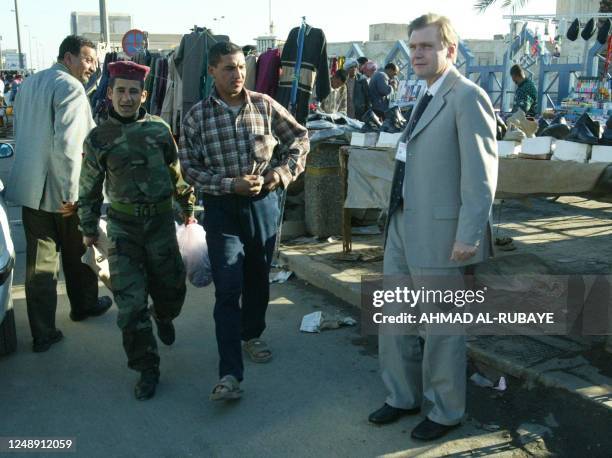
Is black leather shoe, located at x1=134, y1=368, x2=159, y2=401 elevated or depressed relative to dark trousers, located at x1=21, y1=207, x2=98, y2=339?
depressed

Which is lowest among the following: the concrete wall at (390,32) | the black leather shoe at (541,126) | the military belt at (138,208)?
the military belt at (138,208)

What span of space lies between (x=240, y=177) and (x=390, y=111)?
2.48 metres

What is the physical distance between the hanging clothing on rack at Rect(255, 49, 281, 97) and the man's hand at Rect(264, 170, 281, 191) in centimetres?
392

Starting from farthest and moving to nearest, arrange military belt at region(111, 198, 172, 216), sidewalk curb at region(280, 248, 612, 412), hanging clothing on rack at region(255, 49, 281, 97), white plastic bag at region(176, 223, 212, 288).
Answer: hanging clothing on rack at region(255, 49, 281, 97)
white plastic bag at region(176, 223, 212, 288)
military belt at region(111, 198, 172, 216)
sidewalk curb at region(280, 248, 612, 412)

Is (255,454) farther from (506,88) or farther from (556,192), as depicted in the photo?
(506,88)

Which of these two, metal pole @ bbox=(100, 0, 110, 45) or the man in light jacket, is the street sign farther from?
the man in light jacket

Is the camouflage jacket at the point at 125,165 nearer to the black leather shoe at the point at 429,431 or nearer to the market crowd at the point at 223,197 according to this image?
the market crowd at the point at 223,197

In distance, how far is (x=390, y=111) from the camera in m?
5.90

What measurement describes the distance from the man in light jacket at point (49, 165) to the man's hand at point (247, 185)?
1.40 m

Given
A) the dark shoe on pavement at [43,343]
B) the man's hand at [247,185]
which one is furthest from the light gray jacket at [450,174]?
the dark shoe on pavement at [43,343]

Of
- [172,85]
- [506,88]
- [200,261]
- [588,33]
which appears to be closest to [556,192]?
[200,261]

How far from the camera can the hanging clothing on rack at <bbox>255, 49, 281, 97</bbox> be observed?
25.1ft

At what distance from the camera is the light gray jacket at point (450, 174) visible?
2986mm

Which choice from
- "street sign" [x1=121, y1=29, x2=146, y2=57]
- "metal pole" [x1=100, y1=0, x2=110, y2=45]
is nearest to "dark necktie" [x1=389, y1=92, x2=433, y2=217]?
"street sign" [x1=121, y1=29, x2=146, y2=57]
